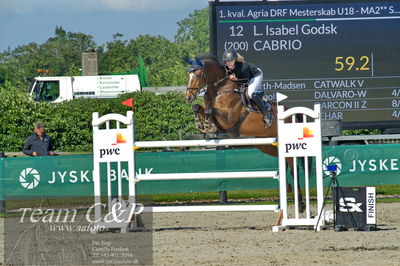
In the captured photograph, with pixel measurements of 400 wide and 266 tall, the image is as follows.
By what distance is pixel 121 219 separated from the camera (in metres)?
11.4

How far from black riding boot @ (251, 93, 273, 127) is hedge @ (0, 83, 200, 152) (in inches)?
520

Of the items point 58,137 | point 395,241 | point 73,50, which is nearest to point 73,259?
point 395,241

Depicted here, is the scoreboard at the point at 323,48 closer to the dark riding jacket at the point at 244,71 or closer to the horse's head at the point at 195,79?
the dark riding jacket at the point at 244,71

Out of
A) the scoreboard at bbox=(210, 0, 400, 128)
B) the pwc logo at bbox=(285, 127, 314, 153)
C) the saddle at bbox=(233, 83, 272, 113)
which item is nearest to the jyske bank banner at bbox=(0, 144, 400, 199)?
the scoreboard at bbox=(210, 0, 400, 128)

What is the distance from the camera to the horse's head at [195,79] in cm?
1177

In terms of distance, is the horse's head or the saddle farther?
the saddle

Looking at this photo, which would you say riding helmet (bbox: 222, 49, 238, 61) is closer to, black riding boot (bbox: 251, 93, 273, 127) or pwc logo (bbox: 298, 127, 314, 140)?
black riding boot (bbox: 251, 93, 273, 127)

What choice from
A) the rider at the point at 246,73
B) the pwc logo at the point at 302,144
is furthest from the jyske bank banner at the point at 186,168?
the pwc logo at the point at 302,144

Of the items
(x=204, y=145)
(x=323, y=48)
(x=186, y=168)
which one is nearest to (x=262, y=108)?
(x=204, y=145)

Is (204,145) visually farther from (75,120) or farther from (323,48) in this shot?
(75,120)

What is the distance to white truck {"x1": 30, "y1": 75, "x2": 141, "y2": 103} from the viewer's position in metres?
32.7

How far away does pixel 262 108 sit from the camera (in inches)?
502

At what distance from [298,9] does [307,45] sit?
0.68 metres

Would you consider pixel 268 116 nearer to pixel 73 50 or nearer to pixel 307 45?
pixel 307 45
